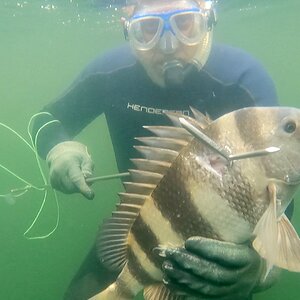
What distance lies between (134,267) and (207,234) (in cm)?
46

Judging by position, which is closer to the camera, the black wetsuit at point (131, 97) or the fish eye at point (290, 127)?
the fish eye at point (290, 127)

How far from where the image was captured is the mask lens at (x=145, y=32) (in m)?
3.63

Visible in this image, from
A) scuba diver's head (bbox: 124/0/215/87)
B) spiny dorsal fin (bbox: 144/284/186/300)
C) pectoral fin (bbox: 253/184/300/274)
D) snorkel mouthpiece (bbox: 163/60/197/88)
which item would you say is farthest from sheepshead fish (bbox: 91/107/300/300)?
scuba diver's head (bbox: 124/0/215/87)

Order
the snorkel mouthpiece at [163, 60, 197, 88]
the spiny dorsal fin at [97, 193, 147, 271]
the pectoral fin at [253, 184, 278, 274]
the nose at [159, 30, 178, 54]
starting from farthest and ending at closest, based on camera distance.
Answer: the nose at [159, 30, 178, 54] < the snorkel mouthpiece at [163, 60, 197, 88] < the spiny dorsal fin at [97, 193, 147, 271] < the pectoral fin at [253, 184, 278, 274]

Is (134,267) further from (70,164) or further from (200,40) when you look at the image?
(200,40)

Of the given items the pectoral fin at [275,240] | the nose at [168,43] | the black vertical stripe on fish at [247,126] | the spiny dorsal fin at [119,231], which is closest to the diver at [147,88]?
the nose at [168,43]

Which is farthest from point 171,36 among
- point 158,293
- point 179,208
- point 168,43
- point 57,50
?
point 57,50

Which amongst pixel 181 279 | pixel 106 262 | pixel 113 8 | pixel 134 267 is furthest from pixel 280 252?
pixel 113 8

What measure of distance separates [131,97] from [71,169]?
1061 mm

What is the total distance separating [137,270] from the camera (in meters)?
2.09

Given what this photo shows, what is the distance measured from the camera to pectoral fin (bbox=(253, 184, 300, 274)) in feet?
5.53

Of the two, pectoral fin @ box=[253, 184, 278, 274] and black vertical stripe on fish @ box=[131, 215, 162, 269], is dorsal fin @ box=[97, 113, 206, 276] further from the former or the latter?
pectoral fin @ box=[253, 184, 278, 274]

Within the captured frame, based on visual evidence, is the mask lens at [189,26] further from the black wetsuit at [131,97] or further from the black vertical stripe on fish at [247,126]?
the black vertical stripe on fish at [247,126]

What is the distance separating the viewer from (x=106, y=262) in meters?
2.27
